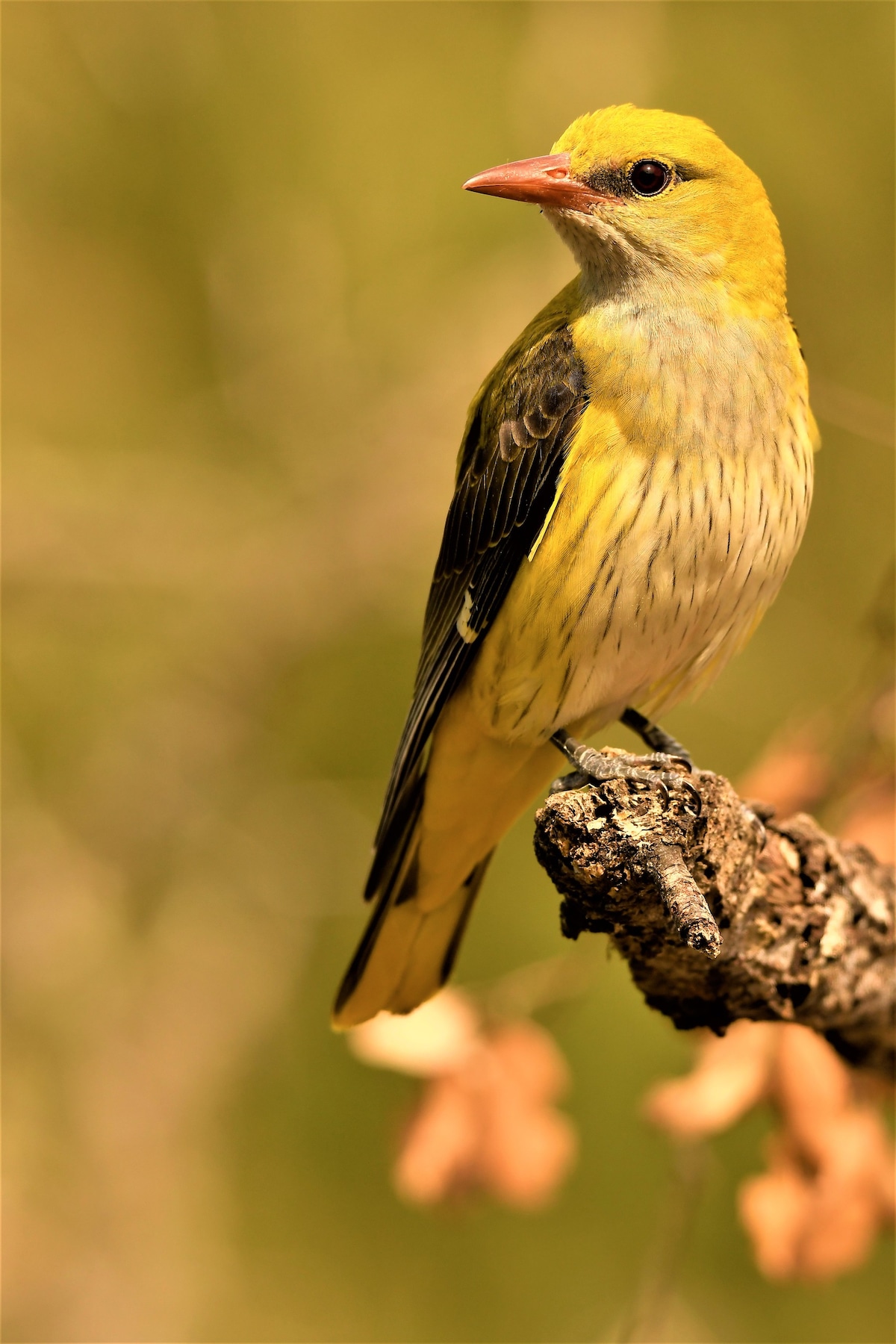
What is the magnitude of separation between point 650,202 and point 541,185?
10.8 inches

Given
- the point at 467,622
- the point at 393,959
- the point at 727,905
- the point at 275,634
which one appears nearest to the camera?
the point at 727,905

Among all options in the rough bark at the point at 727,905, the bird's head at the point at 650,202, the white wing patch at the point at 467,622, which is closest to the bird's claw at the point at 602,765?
the rough bark at the point at 727,905

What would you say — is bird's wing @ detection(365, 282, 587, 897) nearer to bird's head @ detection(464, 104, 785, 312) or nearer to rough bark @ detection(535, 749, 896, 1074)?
bird's head @ detection(464, 104, 785, 312)

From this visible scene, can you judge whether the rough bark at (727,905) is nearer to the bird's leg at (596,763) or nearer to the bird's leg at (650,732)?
the bird's leg at (596,763)

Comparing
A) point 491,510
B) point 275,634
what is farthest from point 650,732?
point 275,634

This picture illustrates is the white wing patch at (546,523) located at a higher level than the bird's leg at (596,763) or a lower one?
higher

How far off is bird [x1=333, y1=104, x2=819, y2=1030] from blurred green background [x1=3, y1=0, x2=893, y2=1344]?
1510 millimetres

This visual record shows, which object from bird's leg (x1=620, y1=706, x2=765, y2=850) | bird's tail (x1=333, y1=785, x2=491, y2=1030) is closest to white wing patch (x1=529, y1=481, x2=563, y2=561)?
bird's leg (x1=620, y1=706, x2=765, y2=850)

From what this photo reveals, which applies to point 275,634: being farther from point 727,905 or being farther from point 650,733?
point 727,905

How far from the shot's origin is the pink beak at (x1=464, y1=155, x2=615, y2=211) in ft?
9.90

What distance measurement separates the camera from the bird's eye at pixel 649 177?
10.2ft

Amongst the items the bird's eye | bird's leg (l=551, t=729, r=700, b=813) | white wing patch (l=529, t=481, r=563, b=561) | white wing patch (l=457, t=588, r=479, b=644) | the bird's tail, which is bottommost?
the bird's tail

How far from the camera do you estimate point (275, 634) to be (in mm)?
5188

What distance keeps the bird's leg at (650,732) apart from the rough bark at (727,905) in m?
0.53
